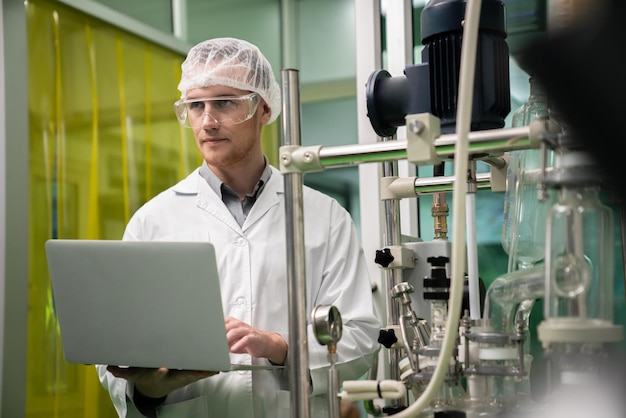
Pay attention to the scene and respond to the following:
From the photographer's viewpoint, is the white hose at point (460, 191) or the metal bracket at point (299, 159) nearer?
the white hose at point (460, 191)

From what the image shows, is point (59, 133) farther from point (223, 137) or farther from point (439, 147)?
point (439, 147)

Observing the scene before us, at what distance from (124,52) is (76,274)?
1823 mm

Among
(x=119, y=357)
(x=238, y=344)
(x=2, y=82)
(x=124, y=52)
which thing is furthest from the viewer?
(x=124, y=52)

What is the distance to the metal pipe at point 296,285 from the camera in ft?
2.98

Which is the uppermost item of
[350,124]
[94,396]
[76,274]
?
[350,124]

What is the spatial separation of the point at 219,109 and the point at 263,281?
0.44 m

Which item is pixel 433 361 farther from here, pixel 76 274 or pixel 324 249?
pixel 324 249

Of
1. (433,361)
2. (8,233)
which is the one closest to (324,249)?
(433,361)

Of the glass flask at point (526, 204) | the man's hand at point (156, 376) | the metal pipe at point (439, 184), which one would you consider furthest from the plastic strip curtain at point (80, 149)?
the glass flask at point (526, 204)

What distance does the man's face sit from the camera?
1704 mm

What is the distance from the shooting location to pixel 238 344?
4.56 feet

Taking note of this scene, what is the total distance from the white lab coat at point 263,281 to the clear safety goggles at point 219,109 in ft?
0.62

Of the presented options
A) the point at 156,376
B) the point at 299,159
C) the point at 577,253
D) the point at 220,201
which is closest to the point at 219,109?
the point at 220,201

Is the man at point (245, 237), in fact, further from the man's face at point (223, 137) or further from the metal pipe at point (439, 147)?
the metal pipe at point (439, 147)
